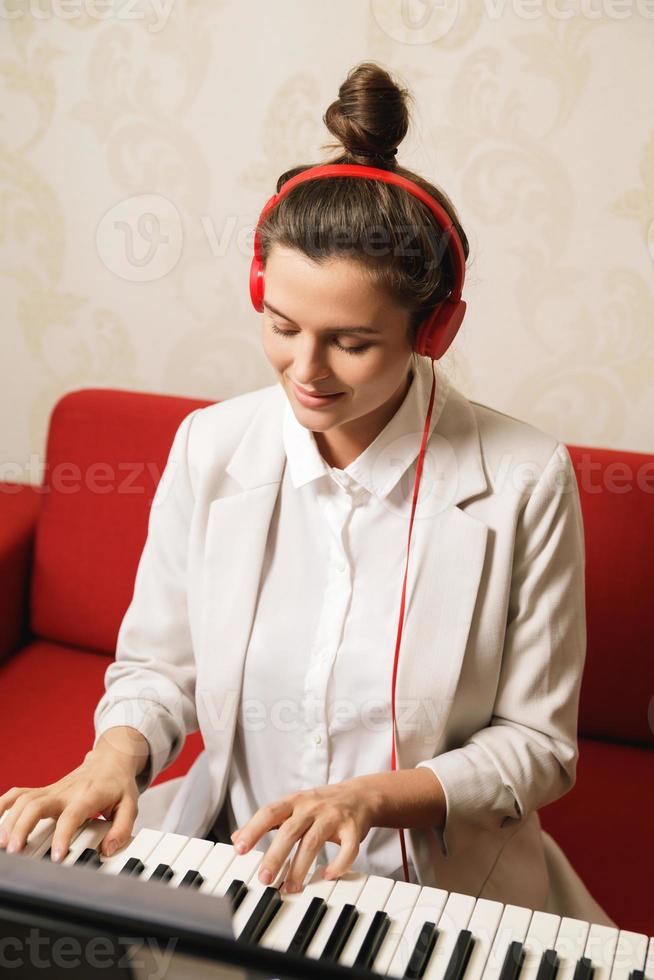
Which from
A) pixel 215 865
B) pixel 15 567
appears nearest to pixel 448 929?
pixel 215 865

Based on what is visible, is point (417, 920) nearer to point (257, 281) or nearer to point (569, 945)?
point (569, 945)

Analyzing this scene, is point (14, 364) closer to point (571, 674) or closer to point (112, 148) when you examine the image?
point (112, 148)

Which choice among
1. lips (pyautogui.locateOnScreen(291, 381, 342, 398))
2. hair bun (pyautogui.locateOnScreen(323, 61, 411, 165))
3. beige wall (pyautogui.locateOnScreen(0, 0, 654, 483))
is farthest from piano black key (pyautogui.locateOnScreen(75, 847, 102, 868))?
beige wall (pyautogui.locateOnScreen(0, 0, 654, 483))

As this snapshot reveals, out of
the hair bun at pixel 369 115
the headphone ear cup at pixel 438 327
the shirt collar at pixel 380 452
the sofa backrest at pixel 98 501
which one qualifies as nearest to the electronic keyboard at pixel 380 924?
the shirt collar at pixel 380 452

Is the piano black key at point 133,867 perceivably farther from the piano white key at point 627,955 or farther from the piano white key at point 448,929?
the piano white key at point 627,955

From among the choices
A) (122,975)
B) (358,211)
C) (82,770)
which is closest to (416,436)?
(358,211)

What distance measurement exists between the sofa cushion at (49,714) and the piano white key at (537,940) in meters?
0.92

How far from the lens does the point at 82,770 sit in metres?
1.18

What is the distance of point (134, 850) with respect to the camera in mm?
1096

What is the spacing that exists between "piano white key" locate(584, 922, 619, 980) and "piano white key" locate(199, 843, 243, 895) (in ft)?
1.22

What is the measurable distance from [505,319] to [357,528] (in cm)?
85

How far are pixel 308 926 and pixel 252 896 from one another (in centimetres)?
7

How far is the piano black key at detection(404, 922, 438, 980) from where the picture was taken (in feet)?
3.07

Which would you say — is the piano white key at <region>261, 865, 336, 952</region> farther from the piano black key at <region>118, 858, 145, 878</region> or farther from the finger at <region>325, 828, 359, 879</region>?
the piano black key at <region>118, 858, 145, 878</region>
